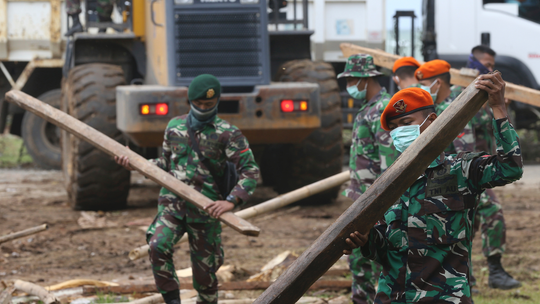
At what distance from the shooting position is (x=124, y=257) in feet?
22.1

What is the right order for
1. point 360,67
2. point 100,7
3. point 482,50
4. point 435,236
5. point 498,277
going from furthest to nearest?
point 100,7
point 482,50
point 498,277
point 360,67
point 435,236

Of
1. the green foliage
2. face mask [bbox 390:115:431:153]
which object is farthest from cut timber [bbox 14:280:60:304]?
the green foliage

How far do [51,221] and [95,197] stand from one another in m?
0.59

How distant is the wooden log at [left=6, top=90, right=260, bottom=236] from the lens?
432 centimetres

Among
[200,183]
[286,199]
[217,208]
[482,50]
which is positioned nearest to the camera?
[217,208]

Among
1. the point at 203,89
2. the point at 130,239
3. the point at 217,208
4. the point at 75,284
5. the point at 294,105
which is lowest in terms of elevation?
the point at 130,239

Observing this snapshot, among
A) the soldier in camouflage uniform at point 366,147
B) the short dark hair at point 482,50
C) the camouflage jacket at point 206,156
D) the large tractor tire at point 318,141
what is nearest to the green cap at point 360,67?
the soldier in camouflage uniform at point 366,147

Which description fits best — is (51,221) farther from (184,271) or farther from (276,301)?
(276,301)

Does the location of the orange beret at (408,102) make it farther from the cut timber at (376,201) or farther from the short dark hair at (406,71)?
the short dark hair at (406,71)

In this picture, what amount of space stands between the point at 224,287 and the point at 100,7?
4.82 m

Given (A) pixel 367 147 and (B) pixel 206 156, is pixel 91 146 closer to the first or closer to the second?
(B) pixel 206 156

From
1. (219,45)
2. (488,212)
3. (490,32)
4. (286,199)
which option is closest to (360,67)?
(488,212)

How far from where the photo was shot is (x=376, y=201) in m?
2.66

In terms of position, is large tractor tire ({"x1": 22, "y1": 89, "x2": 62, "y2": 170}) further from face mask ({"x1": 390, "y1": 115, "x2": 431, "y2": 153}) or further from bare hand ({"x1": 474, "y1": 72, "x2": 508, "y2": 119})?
bare hand ({"x1": 474, "y1": 72, "x2": 508, "y2": 119})
